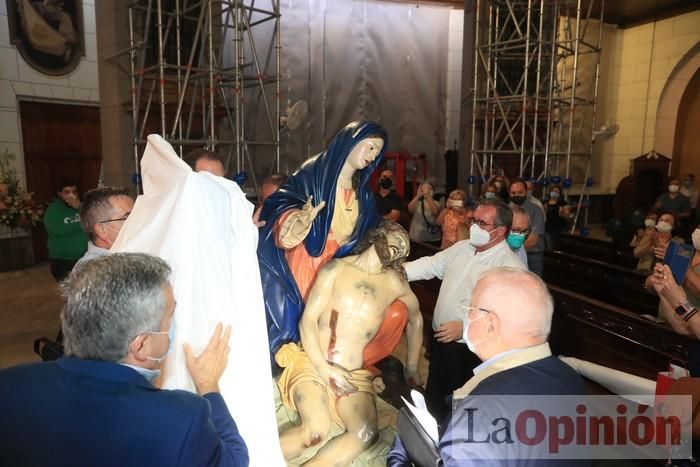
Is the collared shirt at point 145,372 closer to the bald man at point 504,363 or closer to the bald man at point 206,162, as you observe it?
the bald man at point 504,363

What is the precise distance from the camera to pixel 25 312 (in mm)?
6121

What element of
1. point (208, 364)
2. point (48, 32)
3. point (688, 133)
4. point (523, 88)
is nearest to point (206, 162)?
point (208, 364)

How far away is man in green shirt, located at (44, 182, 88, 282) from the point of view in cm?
488

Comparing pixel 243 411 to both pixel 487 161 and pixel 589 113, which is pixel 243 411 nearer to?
pixel 487 161

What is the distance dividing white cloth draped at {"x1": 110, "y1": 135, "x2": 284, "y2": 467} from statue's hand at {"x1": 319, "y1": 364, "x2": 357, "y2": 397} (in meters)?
0.47

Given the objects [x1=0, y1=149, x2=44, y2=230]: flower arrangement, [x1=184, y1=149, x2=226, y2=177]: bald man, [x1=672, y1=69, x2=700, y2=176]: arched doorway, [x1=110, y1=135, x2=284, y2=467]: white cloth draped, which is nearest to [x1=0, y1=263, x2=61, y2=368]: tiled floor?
[x1=0, y1=149, x2=44, y2=230]: flower arrangement

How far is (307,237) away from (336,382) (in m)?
0.64

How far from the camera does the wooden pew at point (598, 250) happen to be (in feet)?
21.3

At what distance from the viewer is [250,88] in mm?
9070

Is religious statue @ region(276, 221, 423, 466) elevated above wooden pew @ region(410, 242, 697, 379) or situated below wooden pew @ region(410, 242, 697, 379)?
above

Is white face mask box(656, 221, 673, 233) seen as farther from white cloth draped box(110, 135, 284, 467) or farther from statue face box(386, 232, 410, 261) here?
white cloth draped box(110, 135, 284, 467)

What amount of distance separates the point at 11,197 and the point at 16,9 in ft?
10.2

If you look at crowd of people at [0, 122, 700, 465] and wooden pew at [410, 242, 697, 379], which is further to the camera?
wooden pew at [410, 242, 697, 379]

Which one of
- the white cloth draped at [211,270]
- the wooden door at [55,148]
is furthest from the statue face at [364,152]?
the wooden door at [55,148]
